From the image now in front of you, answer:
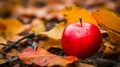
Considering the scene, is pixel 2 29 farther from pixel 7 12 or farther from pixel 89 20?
pixel 7 12

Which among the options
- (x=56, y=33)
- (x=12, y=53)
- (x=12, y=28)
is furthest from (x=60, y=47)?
(x=12, y=28)

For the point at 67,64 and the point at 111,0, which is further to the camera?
the point at 111,0

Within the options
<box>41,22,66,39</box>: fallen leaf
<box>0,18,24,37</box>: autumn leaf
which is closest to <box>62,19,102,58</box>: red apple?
<box>41,22,66,39</box>: fallen leaf

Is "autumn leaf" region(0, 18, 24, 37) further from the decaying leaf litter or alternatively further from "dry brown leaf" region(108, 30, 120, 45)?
"dry brown leaf" region(108, 30, 120, 45)

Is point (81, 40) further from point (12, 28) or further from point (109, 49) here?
point (12, 28)

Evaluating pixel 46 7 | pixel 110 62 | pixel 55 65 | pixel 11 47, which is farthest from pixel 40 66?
pixel 46 7

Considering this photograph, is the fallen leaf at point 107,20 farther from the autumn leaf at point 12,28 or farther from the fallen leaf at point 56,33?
the autumn leaf at point 12,28

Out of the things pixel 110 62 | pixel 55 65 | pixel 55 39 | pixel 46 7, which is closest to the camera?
pixel 55 65
